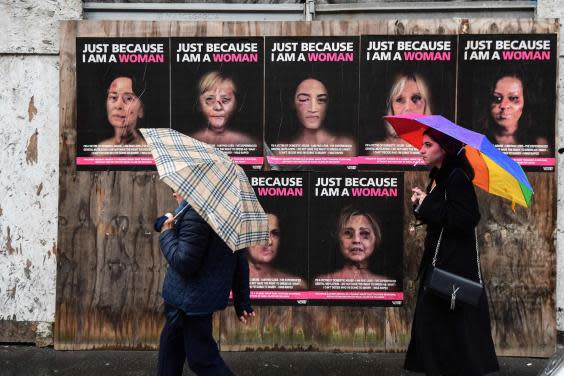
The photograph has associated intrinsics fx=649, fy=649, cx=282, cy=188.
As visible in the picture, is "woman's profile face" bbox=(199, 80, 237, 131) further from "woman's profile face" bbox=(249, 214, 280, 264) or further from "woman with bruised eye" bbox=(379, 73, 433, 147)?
"woman with bruised eye" bbox=(379, 73, 433, 147)

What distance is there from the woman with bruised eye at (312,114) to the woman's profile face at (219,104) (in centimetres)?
55

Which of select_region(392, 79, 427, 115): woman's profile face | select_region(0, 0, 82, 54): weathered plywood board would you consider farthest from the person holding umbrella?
select_region(0, 0, 82, 54): weathered plywood board

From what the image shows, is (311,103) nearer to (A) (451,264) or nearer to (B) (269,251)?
(B) (269,251)

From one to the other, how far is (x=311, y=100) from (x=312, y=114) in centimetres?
12

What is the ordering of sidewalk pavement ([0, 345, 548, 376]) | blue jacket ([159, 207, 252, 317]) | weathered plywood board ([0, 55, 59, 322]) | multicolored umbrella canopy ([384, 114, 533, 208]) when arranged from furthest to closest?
1. weathered plywood board ([0, 55, 59, 322])
2. sidewalk pavement ([0, 345, 548, 376])
3. multicolored umbrella canopy ([384, 114, 533, 208])
4. blue jacket ([159, 207, 252, 317])

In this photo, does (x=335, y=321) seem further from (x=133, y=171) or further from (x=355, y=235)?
(x=133, y=171)

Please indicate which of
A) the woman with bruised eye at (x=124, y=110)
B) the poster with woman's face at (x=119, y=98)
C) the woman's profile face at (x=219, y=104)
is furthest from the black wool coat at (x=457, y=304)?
the woman with bruised eye at (x=124, y=110)

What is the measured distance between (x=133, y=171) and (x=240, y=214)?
2.35 meters

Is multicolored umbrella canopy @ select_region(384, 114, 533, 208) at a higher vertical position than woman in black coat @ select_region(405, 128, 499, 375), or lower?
higher

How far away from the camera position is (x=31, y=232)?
551 centimetres

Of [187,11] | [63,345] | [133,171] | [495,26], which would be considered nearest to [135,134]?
[133,171]

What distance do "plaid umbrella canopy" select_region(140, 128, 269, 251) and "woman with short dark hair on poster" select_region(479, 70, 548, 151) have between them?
2.58m

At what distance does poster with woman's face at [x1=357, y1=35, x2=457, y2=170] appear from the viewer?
17.4ft

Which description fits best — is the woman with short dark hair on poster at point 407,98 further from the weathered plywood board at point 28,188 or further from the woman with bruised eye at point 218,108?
the weathered plywood board at point 28,188
